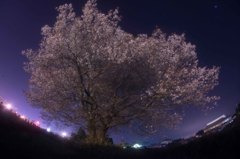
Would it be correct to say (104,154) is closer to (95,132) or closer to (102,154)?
(102,154)

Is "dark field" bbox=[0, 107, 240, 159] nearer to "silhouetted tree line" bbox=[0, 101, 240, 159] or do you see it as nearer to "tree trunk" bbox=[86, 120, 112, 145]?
"silhouetted tree line" bbox=[0, 101, 240, 159]

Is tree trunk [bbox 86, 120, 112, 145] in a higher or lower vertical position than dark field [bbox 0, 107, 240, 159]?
higher

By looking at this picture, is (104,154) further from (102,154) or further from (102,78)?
(102,78)

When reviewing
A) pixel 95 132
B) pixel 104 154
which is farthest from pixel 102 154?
pixel 95 132

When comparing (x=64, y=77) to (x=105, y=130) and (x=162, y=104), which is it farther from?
(x=162, y=104)

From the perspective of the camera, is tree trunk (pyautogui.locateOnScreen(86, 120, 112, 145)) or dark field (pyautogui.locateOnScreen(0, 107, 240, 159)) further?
tree trunk (pyautogui.locateOnScreen(86, 120, 112, 145))

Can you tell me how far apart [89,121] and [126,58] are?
741 centimetres

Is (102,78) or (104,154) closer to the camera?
(104,154)

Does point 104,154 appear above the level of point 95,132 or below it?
below

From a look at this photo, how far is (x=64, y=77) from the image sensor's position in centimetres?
3453

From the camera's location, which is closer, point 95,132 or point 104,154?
point 104,154

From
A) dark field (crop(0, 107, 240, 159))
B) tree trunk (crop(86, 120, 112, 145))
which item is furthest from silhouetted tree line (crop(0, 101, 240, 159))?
tree trunk (crop(86, 120, 112, 145))

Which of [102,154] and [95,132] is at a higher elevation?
[95,132]

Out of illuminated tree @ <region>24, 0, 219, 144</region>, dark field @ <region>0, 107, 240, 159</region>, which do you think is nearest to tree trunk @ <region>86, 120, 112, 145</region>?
illuminated tree @ <region>24, 0, 219, 144</region>
